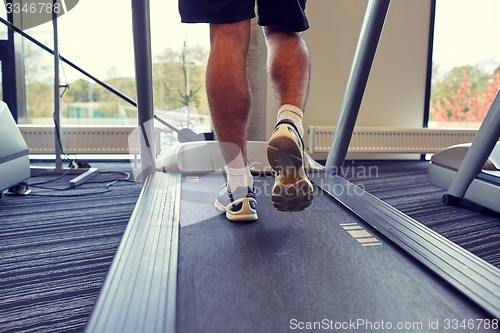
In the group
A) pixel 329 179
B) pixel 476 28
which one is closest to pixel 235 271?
pixel 329 179

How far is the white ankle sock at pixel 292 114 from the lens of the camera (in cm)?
106

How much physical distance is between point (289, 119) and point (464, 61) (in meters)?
3.02


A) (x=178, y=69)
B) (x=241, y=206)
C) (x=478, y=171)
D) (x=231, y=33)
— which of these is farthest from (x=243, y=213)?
(x=178, y=69)

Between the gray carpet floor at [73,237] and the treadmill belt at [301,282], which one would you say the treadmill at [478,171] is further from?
the treadmill belt at [301,282]

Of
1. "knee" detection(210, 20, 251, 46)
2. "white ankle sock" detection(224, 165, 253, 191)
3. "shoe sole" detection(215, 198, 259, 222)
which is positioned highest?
"knee" detection(210, 20, 251, 46)

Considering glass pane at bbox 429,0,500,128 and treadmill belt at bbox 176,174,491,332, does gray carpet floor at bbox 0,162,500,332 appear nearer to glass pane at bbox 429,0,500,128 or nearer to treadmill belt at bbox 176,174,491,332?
treadmill belt at bbox 176,174,491,332

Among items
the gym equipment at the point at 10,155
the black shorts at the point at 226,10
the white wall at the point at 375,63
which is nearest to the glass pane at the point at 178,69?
the white wall at the point at 375,63

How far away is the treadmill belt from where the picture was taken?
656mm

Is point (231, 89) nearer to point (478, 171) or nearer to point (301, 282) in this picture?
point (301, 282)

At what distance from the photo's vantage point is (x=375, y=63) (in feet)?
10.3

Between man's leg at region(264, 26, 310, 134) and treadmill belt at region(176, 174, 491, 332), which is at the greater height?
man's leg at region(264, 26, 310, 134)

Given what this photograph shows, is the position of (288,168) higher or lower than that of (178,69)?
lower

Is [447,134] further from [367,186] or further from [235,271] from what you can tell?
[235,271]

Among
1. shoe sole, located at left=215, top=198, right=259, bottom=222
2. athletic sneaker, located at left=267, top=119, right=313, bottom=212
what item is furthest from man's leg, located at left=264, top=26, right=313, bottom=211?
shoe sole, located at left=215, top=198, right=259, bottom=222
